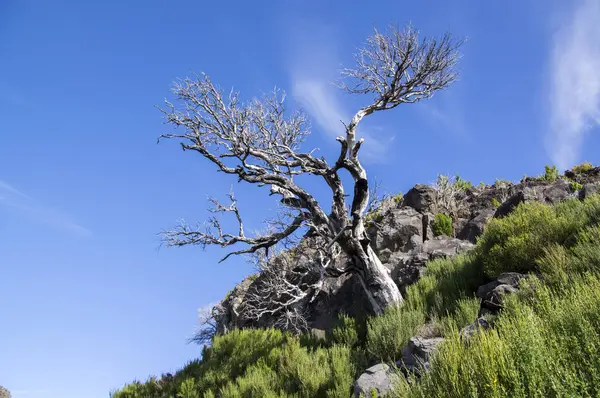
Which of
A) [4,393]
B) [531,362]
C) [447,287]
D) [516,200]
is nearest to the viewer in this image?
[531,362]

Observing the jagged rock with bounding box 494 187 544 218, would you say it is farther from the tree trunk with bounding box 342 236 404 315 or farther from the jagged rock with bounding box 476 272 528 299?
the jagged rock with bounding box 476 272 528 299

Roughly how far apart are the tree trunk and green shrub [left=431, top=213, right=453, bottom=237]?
246 inches

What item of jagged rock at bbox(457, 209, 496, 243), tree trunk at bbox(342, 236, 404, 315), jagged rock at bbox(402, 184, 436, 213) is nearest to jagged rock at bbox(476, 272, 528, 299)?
tree trunk at bbox(342, 236, 404, 315)

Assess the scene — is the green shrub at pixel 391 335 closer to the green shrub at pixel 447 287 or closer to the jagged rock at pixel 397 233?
the green shrub at pixel 447 287

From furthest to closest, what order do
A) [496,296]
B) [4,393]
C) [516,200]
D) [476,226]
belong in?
[4,393] < [476,226] < [516,200] < [496,296]

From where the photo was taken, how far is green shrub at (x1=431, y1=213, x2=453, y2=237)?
1653 centimetres

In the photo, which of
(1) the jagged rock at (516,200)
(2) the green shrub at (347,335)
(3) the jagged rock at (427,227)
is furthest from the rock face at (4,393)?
(1) the jagged rock at (516,200)

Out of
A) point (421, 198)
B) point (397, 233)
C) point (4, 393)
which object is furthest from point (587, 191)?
point (4, 393)

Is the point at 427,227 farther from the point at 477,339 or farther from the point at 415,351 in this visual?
the point at 477,339

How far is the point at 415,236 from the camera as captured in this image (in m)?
15.9

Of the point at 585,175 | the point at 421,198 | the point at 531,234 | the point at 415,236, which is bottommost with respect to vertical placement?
the point at 531,234

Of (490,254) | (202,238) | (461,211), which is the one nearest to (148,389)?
(202,238)

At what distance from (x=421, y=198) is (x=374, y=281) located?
8333 millimetres

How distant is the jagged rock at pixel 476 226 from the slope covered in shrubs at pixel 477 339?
4.52 meters
